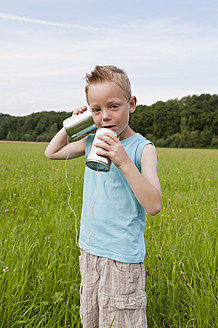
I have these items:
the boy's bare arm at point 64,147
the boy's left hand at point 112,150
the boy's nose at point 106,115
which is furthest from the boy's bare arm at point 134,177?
the boy's bare arm at point 64,147

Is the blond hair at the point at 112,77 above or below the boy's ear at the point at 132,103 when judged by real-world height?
above

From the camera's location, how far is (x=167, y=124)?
2420 inches

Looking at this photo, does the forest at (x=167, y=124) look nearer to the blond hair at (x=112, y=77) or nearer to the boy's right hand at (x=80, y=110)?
the boy's right hand at (x=80, y=110)

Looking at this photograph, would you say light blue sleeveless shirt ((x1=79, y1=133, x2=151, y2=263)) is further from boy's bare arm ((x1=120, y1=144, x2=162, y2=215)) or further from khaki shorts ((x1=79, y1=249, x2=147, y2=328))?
boy's bare arm ((x1=120, y1=144, x2=162, y2=215))

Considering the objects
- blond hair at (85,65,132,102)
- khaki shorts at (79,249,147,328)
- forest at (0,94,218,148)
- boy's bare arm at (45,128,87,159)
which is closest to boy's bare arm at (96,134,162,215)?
blond hair at (85,65,132,102)

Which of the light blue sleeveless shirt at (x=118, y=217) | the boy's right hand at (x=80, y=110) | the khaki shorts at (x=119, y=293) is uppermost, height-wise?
the boy's right hand at (x=80, y=110)

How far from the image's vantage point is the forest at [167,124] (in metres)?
54.7

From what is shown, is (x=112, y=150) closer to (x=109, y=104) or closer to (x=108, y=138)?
(x=108, y=138)

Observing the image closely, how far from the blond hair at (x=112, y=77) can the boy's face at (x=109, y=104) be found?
0.06ft

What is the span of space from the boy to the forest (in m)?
48.0

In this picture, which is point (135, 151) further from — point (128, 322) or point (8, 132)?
point (8, 132)

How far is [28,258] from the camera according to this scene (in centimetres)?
221

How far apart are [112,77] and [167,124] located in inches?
2435

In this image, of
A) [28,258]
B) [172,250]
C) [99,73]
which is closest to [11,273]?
[28,258]
